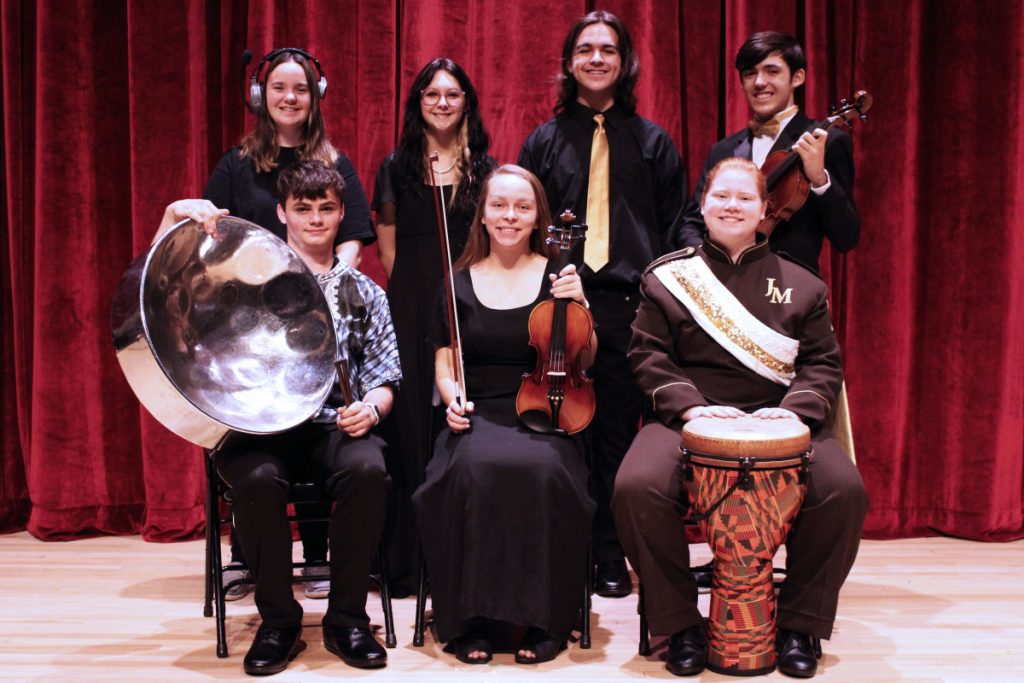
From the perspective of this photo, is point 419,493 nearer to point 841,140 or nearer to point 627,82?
point 627,82

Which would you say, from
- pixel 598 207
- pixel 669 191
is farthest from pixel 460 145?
pixel 669 191

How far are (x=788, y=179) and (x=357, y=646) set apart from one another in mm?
1797

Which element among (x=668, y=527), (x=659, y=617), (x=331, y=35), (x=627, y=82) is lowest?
(x=659, y=617)

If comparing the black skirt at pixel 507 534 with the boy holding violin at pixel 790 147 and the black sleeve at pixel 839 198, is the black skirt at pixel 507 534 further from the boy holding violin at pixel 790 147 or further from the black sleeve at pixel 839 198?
the black sleeve at pixel 839 198

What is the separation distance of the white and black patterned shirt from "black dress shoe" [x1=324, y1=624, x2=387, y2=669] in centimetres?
61

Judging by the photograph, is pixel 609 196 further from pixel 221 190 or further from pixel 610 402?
pixel 221 190

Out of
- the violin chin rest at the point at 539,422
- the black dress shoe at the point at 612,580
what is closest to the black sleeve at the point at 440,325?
the violin chin rest at the point at 539,422

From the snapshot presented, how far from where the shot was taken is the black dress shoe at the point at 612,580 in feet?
10.2

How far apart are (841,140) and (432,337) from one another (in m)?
1.41

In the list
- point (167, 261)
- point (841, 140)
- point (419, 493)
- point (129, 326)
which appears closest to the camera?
point (129, 326)

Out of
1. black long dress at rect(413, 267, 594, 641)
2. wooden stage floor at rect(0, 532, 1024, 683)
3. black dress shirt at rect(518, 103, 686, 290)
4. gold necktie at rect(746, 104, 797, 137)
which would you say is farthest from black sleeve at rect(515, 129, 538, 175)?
wooden stage floor at rect(0, 532, 1024, 683)

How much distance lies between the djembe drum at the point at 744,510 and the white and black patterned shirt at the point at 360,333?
886 mm

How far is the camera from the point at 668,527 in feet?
8.18

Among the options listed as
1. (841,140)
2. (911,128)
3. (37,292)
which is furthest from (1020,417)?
(37,292)
